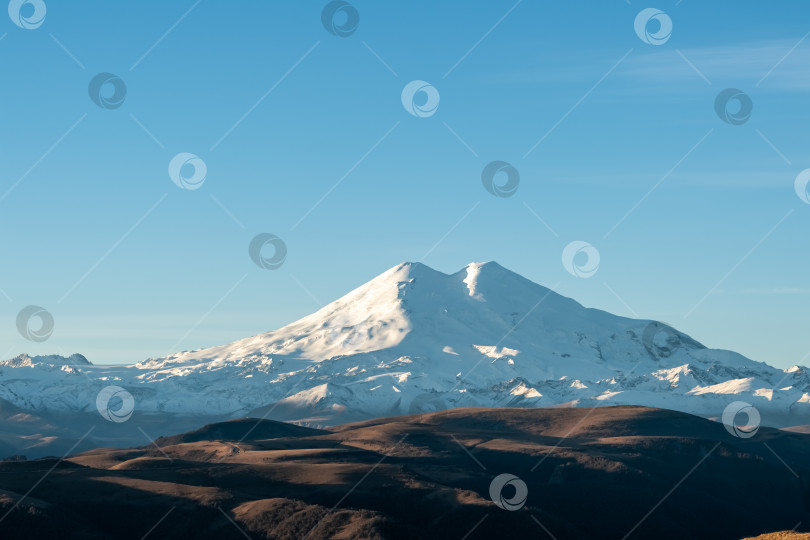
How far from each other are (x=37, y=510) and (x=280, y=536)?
38.7m

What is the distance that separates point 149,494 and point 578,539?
3042 inches

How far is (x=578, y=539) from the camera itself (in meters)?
200

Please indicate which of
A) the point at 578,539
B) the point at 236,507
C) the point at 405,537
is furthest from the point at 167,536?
the point at 578,539

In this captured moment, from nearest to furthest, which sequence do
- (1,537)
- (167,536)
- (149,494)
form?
(1,537) < (167,536) < (149,494)

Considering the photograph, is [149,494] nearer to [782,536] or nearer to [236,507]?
[236,507]

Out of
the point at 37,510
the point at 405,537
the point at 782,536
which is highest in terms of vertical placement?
the point at 37,510

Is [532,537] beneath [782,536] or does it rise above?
above

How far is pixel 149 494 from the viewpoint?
197500 millimetres

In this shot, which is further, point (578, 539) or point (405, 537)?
point (578, 539)

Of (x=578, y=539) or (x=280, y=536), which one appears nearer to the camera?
(x=280, y=536)

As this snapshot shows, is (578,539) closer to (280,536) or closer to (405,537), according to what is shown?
(405,537)

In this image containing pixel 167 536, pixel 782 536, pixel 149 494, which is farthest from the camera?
pixel 149 494

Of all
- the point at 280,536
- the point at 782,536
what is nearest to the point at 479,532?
the point at 280,536

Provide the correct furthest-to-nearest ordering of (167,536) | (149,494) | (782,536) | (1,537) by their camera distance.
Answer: (149,494) → (167,536) → (1,537) → (782,536)
